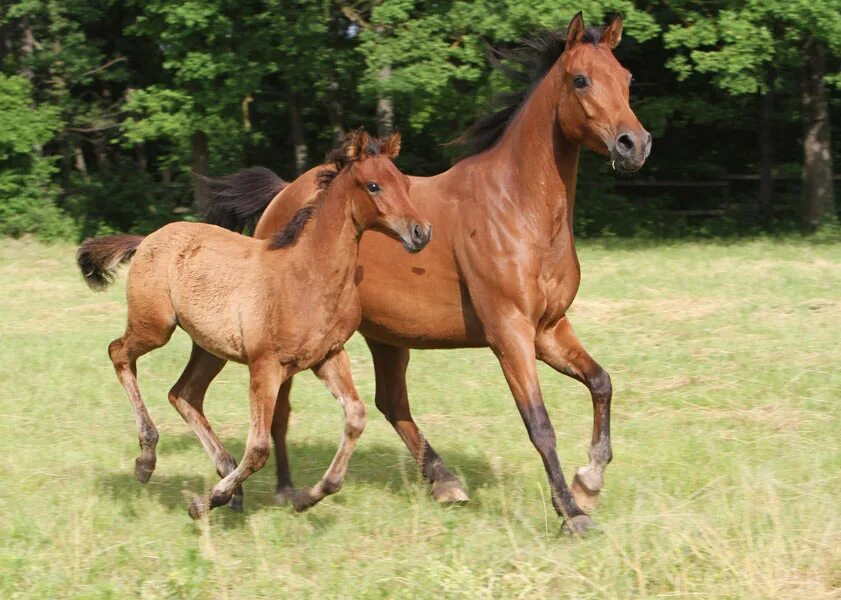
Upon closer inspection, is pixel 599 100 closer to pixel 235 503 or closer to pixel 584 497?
pixel 584 497

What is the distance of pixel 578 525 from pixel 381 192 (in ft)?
5.91

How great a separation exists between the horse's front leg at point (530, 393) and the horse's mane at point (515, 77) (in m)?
1.17

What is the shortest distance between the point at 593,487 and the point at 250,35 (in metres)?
16.1

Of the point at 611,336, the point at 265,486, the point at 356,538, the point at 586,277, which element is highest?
the point at 356,538

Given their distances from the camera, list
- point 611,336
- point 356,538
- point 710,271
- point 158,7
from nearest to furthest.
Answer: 1. point 356,538
2. point 611,336
3. point 710,271
4. point 158,7

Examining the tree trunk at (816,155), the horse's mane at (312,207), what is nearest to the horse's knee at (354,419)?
the horse's mane at (312,207)

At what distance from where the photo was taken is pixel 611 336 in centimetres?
1041

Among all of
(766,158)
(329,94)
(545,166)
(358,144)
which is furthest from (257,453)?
(766,158)

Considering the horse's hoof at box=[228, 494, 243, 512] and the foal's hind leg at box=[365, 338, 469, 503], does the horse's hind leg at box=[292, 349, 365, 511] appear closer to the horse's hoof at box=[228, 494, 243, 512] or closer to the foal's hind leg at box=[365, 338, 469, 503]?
the horse's hoof at box=[228, 494, 243, 512]

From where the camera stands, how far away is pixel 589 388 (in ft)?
19.1

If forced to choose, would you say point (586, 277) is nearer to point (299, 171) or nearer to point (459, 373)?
point (459, 373)

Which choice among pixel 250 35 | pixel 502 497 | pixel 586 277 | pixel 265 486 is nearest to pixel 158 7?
pixel 250 35

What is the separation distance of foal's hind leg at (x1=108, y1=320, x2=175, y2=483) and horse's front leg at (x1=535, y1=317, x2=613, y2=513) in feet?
6.61

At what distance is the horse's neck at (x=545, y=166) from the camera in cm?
571
